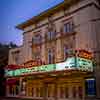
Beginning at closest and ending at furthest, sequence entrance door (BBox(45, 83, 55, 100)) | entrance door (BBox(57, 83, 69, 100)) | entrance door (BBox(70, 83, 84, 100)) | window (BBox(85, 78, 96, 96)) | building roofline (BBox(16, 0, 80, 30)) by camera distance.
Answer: window (BBox(85, 78, 96, 96)), entrance door (BBox(70, 83, 84, 100)), entrance door (BBox(57, 83, 69, 100)), building roofline (BBox(16, 0, 80, 30)), entrance door (BBox(45, 83, 55, 100))

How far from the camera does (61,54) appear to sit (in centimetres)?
2395

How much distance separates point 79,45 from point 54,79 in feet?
14.9

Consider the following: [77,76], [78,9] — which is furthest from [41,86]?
[78,9]

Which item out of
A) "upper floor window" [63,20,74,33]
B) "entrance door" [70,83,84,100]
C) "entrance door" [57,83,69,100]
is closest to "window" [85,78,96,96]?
"entrance door" [70,83,84,100]

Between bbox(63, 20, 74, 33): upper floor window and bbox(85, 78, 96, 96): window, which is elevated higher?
bbox(63, 20, 74, 33): upper floor window

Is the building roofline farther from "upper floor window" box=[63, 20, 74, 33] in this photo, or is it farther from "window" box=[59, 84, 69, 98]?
"window" box=[59, 84, 69, 98]

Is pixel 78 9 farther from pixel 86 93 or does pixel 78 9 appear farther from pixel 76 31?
pixel 86 93

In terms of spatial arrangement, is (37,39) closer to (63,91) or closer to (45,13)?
(45,13)

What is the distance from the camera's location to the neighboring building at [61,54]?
19.6m

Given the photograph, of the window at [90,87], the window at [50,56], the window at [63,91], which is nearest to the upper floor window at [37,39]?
the window at [50,56]

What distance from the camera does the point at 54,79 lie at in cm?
2344

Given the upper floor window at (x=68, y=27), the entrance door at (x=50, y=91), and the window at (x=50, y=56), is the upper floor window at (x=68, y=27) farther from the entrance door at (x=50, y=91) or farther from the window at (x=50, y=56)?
the entrance door at (x=50, y=91)

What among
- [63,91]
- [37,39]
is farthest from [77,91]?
[37,39]

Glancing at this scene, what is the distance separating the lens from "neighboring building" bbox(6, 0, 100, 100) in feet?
64.3
